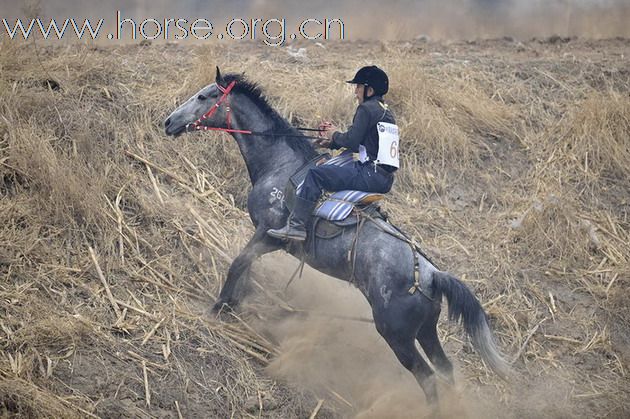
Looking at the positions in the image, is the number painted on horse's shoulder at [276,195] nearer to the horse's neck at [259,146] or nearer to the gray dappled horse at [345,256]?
the gray dappled horse at [345,256]

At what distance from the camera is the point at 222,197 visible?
10.5 meters

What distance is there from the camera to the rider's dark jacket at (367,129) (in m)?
7.66

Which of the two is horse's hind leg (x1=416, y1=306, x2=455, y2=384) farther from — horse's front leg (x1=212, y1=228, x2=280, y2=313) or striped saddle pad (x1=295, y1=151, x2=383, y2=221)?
horse's front leg (x1=212, y1=228, x2=280, y2=313)

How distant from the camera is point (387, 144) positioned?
25.3ft

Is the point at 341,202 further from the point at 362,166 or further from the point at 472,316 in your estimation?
the point at 472,316

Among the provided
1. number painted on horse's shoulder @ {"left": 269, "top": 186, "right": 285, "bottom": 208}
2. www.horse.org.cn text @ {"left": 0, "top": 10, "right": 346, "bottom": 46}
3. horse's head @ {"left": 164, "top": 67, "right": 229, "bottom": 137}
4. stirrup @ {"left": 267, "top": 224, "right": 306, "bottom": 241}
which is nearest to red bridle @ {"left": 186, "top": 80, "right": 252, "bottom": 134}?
horse's head @ {"left": 164, "top": 67, "right": 229, "bottom": 137}

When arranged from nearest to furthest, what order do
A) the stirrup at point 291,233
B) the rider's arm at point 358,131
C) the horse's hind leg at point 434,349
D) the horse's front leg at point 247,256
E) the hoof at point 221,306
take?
the horse's hind leg at point 434,349 < the rider's arm at point 358,131 < the stirrup at point 291,233 < the horse's front leg at point 247,256 < the hoof at point 221,306

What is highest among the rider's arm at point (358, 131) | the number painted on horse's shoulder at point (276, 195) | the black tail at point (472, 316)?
the rider's arm at point (358, 131)

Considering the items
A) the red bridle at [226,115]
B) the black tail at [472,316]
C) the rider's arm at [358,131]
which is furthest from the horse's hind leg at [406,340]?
the red bridle at [226,115]

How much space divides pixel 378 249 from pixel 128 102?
538 centimetres

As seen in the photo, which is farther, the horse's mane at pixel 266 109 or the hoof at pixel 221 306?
the horse's mane at pixel 266 109

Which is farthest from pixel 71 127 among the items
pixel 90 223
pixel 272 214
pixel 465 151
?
pixel 465 151

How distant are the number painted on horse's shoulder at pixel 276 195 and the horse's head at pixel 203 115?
96cm

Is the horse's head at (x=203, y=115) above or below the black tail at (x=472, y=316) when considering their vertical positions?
above
